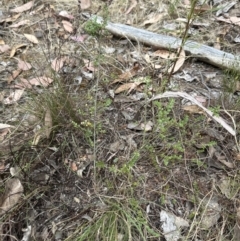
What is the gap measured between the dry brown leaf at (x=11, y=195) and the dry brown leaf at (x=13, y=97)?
544mm

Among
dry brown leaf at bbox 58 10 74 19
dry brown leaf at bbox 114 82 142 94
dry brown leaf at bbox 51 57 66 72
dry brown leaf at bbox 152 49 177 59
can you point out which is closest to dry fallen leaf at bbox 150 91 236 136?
dry brown leaf at bbox 114 82 142 94

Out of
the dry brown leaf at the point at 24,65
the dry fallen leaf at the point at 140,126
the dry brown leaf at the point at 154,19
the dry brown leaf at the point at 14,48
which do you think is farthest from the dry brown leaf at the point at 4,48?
the dry fallen leaf at the point at 140,126

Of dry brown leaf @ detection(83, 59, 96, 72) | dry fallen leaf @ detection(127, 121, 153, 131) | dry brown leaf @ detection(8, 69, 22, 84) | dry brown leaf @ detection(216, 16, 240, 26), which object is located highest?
dry brown leaf @ detection(216, 16, 240, 26)

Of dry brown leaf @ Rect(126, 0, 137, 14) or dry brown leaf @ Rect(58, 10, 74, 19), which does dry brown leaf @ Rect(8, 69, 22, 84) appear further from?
dry brown leaf @ Rect(126, 0, 137, 14)

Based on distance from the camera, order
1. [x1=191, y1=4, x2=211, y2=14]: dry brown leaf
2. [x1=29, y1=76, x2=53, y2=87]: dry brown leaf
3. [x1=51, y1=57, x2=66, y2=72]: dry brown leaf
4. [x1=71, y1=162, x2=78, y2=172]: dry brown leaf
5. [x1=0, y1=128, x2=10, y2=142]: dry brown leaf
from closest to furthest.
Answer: [x1=71, y1=162, x2=78, y2=172]: dry brown leaf, [x1=0, y1=128, x2=10, y2=142]: dry brown leaf, [x1=29, y1=76, x2=53, y2=87]: dry brown leaf, [x1=51, y1=57, x2=66, y2=72]: dry brown leaf, [x1=191, y1=4, x2=211, y2=14]: dry brown leaf

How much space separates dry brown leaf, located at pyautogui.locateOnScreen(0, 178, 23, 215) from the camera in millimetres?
1599

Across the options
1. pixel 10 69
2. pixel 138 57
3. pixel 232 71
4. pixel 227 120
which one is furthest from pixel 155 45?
pixel 10 69

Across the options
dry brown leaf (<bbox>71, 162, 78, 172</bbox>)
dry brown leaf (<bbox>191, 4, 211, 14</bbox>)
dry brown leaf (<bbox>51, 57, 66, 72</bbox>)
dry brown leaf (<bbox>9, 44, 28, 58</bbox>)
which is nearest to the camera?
dry brown leaf (<bbox>71, 162, 78, 172</bbox>)

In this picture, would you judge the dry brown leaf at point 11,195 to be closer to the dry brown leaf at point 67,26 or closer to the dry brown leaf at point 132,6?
the dry brown leaf at point 67,26

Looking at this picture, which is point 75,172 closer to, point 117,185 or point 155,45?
point 117,185

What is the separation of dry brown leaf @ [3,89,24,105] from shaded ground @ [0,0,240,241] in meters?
0.01

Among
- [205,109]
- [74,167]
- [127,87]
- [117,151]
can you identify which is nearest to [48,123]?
[74,167]

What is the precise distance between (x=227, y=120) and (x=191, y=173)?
0.33m

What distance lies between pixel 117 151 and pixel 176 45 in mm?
786
